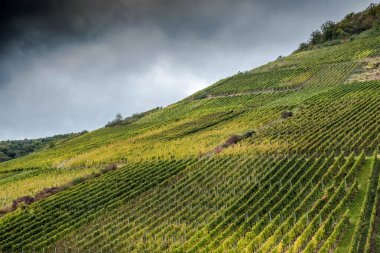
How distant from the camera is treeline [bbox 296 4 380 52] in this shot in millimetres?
139250

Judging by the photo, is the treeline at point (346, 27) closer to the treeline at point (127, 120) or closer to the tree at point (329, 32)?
the tree at point (329, 32)

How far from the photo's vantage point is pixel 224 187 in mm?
40250

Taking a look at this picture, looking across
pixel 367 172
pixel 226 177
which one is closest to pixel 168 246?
pixel 226 177

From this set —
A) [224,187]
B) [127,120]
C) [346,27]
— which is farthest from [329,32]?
[224,187]

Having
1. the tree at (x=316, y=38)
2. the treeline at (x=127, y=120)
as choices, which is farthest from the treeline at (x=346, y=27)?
the treeline at (x=127, y=120)

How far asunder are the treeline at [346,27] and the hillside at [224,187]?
64722 mm

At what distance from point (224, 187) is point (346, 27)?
392 ft

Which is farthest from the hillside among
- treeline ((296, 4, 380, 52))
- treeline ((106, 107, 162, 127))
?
treeline ((296, 4, 380, 52))

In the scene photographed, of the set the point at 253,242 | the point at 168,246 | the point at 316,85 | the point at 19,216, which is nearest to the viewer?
the point at 253,242

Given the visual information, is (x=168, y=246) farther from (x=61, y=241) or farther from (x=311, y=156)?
(x=311, y=156)

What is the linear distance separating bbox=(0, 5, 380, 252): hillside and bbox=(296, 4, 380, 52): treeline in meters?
64.7

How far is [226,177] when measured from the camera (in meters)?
42.6

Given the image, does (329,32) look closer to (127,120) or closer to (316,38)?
(316,38)

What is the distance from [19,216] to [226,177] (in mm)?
19798
